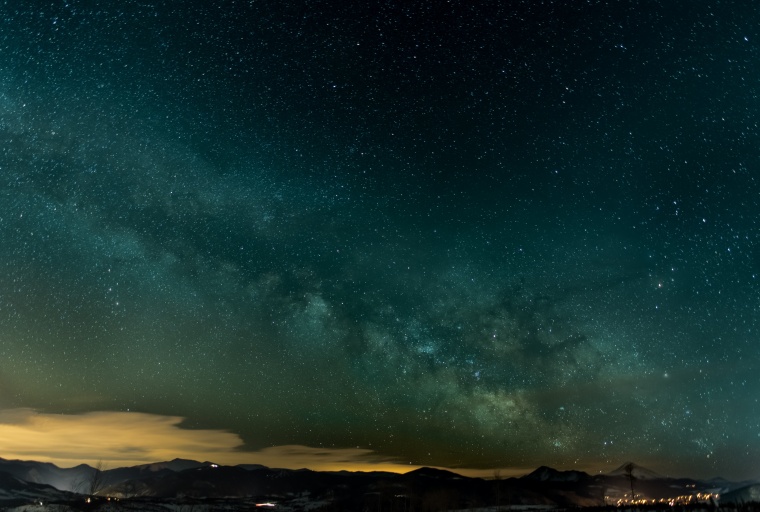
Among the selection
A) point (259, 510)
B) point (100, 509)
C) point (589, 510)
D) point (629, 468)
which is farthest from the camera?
point (259, 510)

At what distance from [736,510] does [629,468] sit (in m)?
63.0

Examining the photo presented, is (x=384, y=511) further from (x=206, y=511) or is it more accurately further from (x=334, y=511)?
(x=206, y=511)

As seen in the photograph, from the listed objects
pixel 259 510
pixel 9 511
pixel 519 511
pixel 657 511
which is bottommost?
pixel 259 510

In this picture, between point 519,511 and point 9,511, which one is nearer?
point 519,511

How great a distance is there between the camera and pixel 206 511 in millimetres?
181125

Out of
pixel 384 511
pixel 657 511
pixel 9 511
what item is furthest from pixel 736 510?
pixel 384 511

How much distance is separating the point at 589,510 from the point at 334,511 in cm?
14640

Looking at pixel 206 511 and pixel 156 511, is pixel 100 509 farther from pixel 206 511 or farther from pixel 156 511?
pixel 206 511

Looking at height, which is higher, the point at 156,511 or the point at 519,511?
the point at 519,511

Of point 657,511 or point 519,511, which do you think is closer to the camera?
point 657,511

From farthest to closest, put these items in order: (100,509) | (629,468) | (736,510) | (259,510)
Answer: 1. (259,510)
2. (100,509)
3. (629,468)
4. (736,510)

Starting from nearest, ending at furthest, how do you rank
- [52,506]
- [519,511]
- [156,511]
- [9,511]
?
[519,511]
[9,511]
[52,506]
[156,511]

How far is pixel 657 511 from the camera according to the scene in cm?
3716

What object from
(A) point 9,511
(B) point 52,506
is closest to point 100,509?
(B) point 52,506
